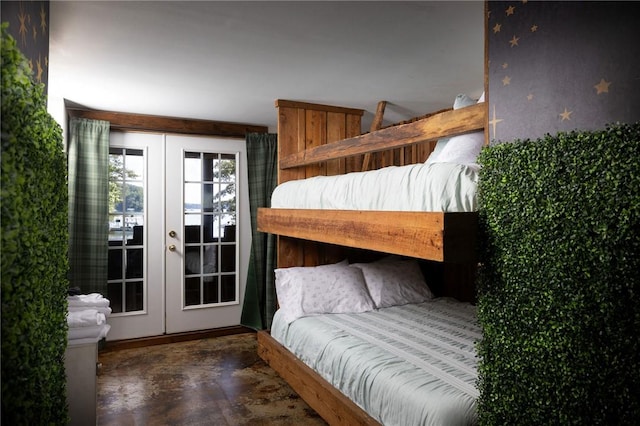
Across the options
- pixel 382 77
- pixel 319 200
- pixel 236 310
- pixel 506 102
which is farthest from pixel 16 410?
pixel 236 310

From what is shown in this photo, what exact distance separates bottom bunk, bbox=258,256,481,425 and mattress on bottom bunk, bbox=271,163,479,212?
0.63 m

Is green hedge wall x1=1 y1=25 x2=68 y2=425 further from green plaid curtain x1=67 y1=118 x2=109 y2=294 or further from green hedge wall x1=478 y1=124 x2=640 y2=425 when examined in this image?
green plaid curtain x1=67 y1=118 x2=109 y2=294

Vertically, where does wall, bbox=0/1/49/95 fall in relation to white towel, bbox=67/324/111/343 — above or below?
above

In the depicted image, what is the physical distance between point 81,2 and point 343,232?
1.60 meters

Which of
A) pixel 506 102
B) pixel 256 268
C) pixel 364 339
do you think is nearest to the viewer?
pixel 506 102

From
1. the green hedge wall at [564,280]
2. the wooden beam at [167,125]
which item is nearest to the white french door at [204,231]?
the wooden beam at [167,125]

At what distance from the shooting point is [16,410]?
1116 millimetres

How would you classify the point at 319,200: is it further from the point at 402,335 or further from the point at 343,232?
the point at 402,335

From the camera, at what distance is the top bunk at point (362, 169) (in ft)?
5.36

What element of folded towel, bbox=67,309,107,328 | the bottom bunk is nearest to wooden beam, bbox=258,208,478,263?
the bottom bunk

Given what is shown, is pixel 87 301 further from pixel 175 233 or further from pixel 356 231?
pixel 175 233

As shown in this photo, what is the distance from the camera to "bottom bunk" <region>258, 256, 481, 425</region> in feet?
6.31

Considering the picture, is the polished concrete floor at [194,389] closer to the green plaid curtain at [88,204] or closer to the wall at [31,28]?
the green plaid curtain at [88,204]

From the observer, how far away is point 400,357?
2.29 meters
